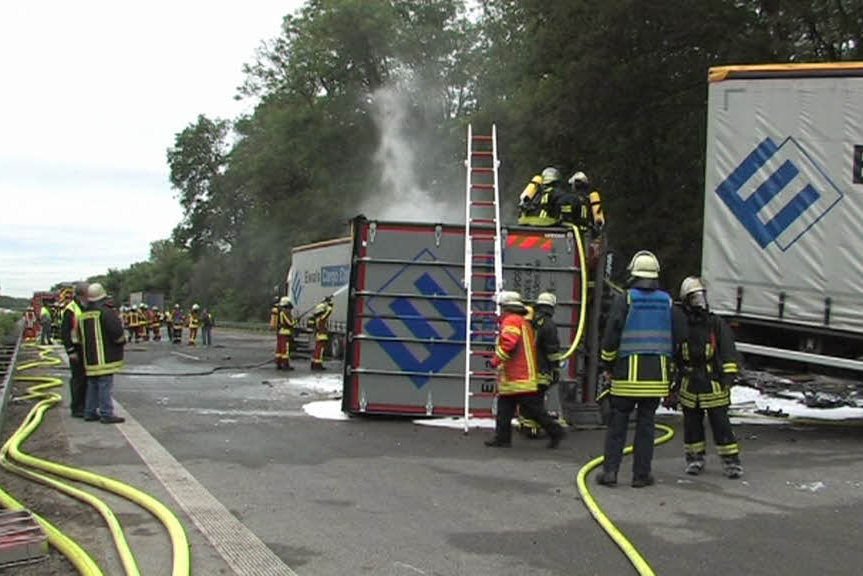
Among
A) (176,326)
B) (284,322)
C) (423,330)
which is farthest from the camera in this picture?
(176,326)

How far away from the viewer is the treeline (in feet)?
66.8

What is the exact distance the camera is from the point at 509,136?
25.9 metres

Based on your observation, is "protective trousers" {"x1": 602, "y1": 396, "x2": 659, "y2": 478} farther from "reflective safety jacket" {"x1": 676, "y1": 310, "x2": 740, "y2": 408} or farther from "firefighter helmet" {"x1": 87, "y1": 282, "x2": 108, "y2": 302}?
"firefighter helmet" {"x1": 87, "y1": 282, "x2": 108, "y2": 302}

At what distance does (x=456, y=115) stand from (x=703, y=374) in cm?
3326

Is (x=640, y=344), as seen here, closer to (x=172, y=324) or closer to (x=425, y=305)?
(x=425, y=305)

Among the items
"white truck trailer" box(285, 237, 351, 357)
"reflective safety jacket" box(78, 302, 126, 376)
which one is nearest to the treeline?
"white truck trailer" box(285, 237, 351, 357)

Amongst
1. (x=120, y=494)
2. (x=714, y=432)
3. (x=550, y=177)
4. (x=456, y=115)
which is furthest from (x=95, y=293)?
(x=456, y=115)

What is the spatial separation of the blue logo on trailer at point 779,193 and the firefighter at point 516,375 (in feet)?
10.2

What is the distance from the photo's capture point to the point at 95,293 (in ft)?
33.3

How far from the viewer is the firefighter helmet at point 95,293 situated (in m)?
10.1

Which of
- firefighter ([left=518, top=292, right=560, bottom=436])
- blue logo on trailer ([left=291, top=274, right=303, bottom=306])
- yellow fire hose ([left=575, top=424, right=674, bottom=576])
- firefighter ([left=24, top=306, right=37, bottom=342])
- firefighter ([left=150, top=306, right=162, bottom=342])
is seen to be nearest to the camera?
yellow fire hose ([left=575, top=424, right=674, bottom=576])

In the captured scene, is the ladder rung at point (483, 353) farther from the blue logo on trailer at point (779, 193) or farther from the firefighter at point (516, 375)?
the blue logo on trailer at point (779, 193)

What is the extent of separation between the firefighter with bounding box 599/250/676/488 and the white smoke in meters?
28.9

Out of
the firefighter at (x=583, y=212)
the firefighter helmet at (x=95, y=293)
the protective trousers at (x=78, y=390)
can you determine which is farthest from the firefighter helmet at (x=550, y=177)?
the protective trousers at (x=78, y=390)
